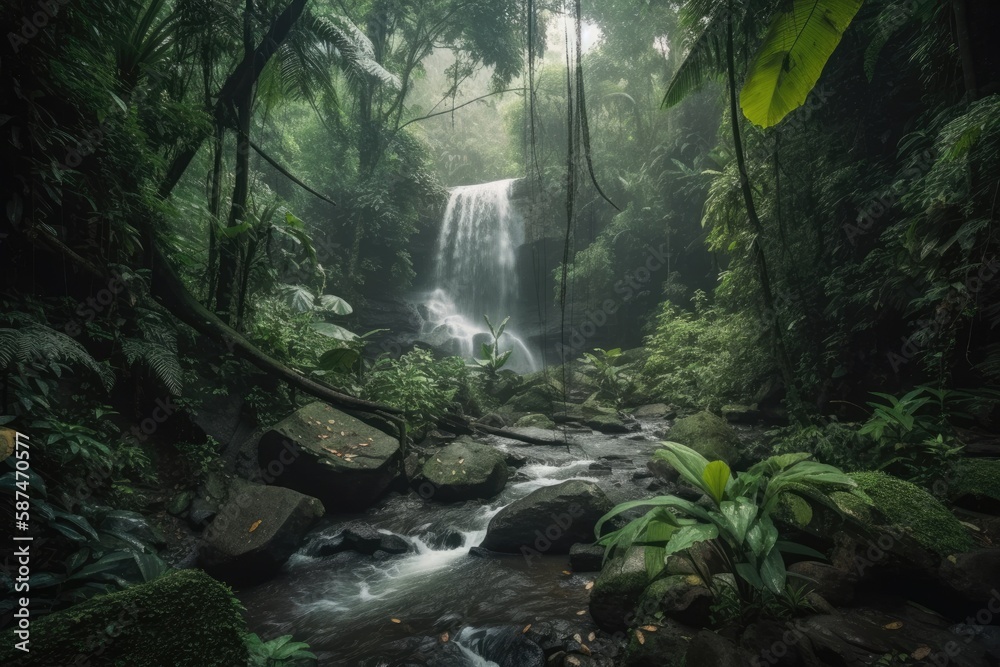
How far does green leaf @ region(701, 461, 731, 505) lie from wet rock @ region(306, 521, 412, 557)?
3.96 m

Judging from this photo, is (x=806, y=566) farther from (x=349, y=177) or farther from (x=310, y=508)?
(x=349, y=177)

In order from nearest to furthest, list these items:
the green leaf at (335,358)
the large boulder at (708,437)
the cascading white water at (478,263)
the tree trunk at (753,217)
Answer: the tree trunk at (753,217) → the large boulder at (708,437) → the green leaf at (335,358) → the cascading white water at (478,263)

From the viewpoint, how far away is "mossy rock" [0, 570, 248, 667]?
187cm

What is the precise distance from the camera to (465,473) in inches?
273

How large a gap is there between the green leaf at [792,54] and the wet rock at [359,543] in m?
6.19

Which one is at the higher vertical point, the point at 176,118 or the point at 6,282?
the point at 176,118

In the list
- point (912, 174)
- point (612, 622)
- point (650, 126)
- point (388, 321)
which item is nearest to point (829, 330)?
point (912, 174)

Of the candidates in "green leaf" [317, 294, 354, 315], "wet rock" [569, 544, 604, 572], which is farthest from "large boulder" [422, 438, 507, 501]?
"green leaf" [317, 294, 354, 315]

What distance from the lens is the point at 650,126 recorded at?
21984 mm

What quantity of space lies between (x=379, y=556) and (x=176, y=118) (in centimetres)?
602

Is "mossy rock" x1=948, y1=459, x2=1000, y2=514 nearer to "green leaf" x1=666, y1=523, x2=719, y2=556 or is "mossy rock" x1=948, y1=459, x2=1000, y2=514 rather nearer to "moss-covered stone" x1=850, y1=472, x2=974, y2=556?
"moss-covered stone" x1=850, y1=472, x2=974, y2=556

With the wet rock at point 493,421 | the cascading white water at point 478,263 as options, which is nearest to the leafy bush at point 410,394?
the wet rock at point 493,421

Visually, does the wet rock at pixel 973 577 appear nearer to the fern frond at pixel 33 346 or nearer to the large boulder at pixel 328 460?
the large boulder at pixel 328 460

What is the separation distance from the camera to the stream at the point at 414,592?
Answer: 375cm
